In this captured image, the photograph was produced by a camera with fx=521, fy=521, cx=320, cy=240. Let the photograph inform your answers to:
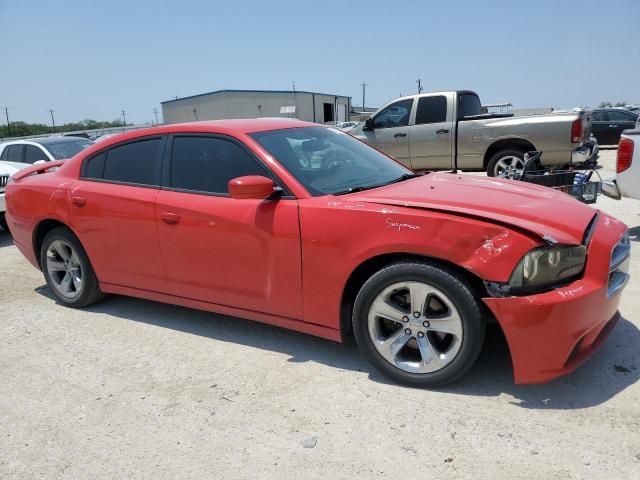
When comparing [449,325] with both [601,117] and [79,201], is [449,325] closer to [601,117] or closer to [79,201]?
[79,201]

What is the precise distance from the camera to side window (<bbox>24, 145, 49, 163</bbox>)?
31.9 feet

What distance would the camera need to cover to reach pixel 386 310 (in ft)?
9.99

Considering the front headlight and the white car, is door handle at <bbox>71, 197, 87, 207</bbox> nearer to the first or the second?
the front headlight

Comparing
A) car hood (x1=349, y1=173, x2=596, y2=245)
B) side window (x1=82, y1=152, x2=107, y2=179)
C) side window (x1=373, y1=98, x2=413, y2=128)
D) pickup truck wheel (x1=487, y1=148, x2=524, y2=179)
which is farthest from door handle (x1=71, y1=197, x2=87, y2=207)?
side window (x1=373, y1=98, x2=413, y2=128)

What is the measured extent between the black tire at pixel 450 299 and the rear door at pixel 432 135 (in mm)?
7685

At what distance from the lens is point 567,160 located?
8891 millimetres

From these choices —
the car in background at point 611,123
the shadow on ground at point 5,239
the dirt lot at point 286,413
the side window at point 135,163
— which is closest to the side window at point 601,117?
the car in background at point 611,123

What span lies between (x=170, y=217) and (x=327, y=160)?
1.21 m

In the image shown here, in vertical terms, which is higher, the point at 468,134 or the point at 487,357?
the point at 468,134

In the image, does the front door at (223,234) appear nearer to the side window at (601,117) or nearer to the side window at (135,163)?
the side window at (135,163)

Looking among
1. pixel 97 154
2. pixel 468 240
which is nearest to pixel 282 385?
pixel 468 240

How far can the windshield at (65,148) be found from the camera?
9.80 m

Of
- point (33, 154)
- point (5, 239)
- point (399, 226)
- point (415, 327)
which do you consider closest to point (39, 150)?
point (33, 154)

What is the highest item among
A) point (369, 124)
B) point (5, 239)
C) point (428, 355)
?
point (369, 124)
